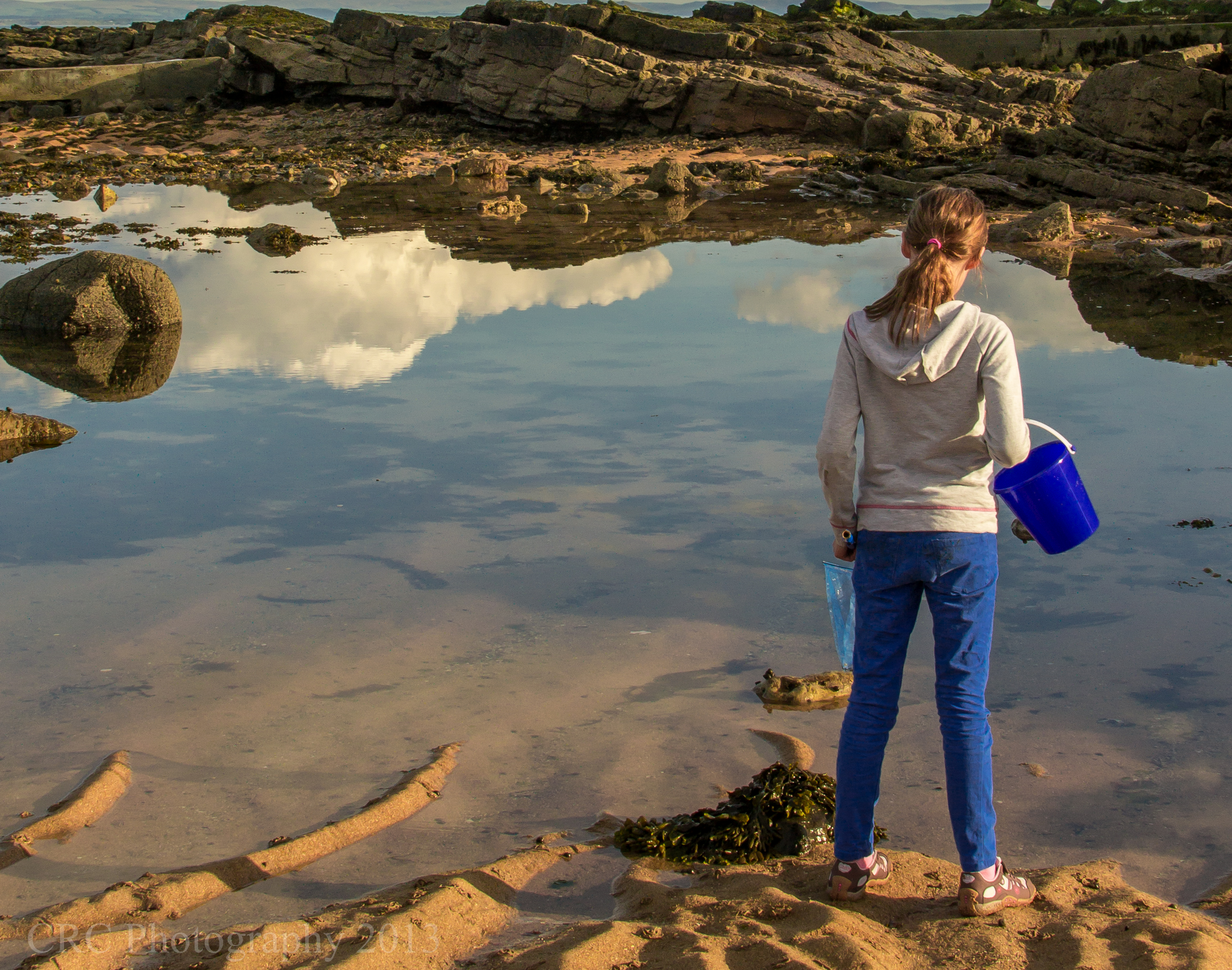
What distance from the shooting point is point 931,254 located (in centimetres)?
277

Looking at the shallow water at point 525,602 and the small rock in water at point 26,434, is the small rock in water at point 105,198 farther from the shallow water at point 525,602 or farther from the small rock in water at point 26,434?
the small rock in water at point 26,434

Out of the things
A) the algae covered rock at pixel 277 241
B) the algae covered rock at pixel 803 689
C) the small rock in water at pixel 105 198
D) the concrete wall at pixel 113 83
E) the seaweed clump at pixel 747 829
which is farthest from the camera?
the concrete wall at pixel 113 83

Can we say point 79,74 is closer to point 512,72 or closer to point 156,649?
point 512,72

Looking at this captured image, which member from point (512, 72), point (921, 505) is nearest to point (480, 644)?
point (921, 505)

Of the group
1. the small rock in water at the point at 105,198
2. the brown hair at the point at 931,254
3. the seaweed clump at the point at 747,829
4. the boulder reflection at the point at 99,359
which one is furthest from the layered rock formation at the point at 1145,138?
the seaweed clump at the point at 747,829

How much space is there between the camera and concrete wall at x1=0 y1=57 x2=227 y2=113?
122ft

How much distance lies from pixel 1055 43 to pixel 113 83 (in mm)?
34533

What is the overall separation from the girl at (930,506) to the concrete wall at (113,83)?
1606 inches

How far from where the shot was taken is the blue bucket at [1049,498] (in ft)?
10.3

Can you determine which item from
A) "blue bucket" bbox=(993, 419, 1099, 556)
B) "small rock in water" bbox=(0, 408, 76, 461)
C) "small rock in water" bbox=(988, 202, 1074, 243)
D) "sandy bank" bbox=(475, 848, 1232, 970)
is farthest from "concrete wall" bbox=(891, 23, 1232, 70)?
"sandy bank" bbox=(475, 848, 1232, 970)

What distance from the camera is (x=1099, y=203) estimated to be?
18.5 metres

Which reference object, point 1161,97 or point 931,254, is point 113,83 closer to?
point 1161,97

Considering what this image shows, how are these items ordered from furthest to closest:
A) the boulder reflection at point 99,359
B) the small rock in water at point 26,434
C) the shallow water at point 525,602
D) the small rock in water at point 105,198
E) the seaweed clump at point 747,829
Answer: the small rock in water at point 105,198 → the boulder reflection at point 99,359 → the small rock in water at point 26,434 → the shallow water at point 525,602 → the seaweed clump at point 747,829

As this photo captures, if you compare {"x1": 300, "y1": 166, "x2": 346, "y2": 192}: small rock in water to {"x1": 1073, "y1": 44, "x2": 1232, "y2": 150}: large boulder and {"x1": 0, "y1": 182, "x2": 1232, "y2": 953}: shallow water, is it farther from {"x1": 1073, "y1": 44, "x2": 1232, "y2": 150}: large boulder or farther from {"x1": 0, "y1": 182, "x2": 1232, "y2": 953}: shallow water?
{"x1": 1073, "y1": 44, "x2": 1232, "y2": 150}: large boulder
